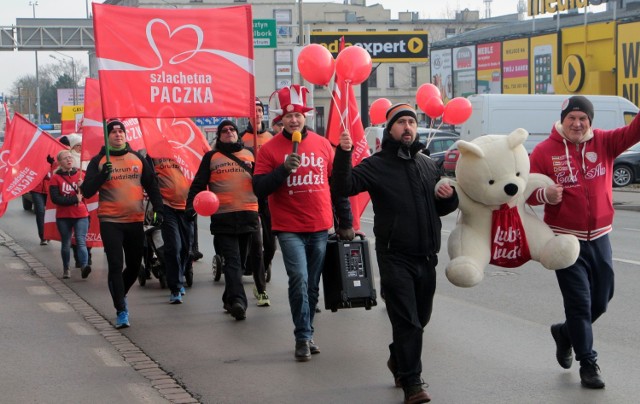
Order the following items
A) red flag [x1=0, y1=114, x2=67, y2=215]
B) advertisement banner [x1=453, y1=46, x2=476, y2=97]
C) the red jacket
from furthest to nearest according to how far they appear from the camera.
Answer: advertisement banner [x1=453, y1=46, x2=476, y2=97] → red flag [x1=0, y1=114, x2=67, y2=215] → the red jacket

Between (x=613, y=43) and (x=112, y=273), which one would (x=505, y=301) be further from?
(x=613, y=43)

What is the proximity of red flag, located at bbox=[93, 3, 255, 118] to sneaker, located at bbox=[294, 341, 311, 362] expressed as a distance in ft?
9.87

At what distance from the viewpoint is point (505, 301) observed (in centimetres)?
1011

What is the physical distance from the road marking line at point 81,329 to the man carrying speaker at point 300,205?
2.18 m

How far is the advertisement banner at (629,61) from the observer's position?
138ft

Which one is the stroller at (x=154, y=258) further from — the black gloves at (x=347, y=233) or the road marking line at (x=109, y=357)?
the black gloves at (x=347, y=233)

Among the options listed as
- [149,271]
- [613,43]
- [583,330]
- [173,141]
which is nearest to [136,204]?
[173,141]

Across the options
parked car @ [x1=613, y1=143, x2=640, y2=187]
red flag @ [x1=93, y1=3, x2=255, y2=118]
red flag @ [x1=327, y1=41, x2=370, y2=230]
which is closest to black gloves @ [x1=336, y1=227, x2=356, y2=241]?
red flag @ [x1=327, y1=41, x2=370, y2=230]

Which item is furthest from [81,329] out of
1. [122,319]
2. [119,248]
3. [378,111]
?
[378,111]

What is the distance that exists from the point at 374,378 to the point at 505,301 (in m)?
3.43

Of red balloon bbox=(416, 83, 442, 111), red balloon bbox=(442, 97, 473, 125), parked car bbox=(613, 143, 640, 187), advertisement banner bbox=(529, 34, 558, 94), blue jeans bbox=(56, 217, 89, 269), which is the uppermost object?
advertisement banner bbox=(529, 34, 558, 94)

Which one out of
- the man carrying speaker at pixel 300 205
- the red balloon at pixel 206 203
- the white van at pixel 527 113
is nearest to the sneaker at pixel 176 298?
the red balloon at pixel 206 203

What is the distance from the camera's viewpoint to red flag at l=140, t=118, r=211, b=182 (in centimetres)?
1136

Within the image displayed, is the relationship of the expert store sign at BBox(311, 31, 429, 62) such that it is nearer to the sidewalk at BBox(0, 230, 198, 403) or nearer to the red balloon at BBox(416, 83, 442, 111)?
the sidewalk at BBox(0, 230, 198, 403)
